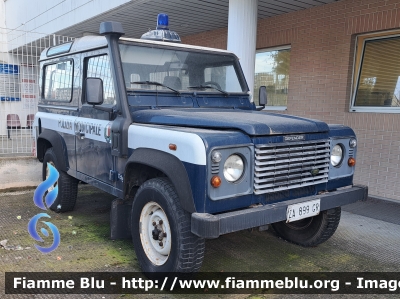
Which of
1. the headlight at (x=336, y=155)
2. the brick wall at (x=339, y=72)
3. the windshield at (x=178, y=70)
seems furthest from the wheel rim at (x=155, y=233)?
the brick wall at (x=339, y=72)

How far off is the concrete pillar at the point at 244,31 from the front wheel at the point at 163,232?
3.31 meters

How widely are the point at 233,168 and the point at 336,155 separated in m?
1.27

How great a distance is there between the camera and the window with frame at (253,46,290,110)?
743cm

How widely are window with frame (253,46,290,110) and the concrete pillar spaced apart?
63.7 inches

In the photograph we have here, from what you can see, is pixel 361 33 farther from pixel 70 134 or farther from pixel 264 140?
pixel 70 134

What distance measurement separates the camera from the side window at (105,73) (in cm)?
363

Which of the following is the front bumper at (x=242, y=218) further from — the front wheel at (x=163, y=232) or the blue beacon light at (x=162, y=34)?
the blue beacon light at (x=162, y=34)

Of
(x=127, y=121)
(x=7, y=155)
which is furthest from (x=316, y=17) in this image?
(x=7, y=155)

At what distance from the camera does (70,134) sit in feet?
14.6

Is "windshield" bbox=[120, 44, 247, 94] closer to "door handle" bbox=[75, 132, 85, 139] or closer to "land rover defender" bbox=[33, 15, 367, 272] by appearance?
"land rover defender" bbox=[33, 15, 367, 272]

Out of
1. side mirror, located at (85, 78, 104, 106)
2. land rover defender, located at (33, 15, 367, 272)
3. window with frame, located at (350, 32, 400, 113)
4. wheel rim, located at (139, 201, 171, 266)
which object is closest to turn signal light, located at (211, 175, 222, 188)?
land rover defender, located at (33, 15, 367, 272)

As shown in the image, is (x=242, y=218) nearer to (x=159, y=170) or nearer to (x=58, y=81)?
(x=159, y=170)

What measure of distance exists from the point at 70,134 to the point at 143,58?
4.72 ft

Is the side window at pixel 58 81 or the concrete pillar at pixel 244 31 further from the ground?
the concrete pillar at pixel 244 31
